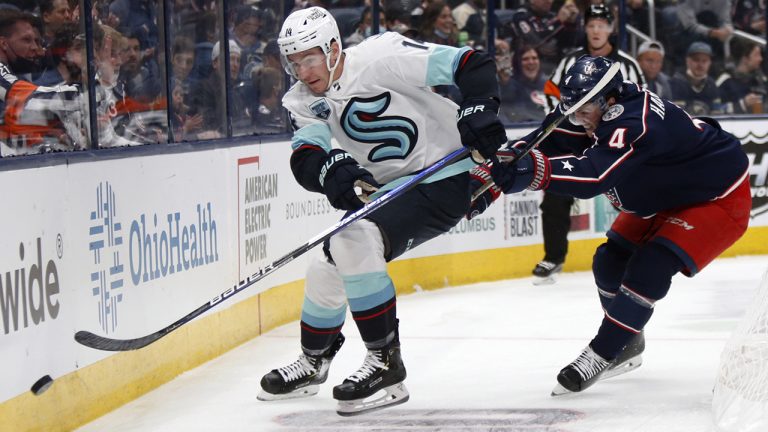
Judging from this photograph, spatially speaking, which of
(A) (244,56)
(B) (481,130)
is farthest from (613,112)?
(A) (244,56)

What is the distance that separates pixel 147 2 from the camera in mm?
4586

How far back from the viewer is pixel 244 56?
5496mm

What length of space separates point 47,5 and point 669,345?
2.47 meters

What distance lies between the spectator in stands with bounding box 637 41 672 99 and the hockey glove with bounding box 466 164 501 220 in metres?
3.79

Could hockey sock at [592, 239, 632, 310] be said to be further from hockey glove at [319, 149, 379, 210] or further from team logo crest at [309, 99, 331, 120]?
team logo crest at [309, 99, 331, 120]

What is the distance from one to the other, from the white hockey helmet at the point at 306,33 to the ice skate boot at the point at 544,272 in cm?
298

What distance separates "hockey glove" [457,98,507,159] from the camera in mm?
3496

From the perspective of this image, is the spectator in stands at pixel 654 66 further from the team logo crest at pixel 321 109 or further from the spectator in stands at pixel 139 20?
the team logo crest at pixel 321 109

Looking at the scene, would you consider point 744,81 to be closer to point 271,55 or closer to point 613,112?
point 271,55

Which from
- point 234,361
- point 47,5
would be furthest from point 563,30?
point 47,5

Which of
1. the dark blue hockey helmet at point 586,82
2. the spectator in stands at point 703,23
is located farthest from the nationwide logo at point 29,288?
the spectator in stands at point 703,23

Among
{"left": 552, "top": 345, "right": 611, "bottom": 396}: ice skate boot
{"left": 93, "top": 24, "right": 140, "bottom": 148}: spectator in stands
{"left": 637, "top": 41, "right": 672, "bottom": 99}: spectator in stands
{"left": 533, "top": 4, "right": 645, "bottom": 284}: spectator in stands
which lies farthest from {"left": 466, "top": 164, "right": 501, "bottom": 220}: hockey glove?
{"left": 637, "top": 41, "right": 672, "bottom": 99}: spectator in stands

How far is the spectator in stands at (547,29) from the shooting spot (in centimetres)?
718

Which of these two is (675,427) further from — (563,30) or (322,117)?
(563,30)
